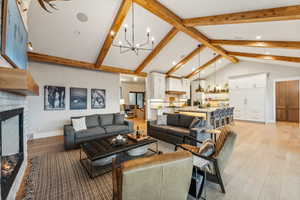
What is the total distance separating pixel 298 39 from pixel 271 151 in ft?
11.1

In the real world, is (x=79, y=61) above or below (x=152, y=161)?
above

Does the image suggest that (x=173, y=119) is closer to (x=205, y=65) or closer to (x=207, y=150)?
(x=207, y=150)

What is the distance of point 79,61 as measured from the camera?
5.09 m

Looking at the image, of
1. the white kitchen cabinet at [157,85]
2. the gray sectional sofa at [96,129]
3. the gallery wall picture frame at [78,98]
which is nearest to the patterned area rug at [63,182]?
the gray sectional sofa at [96,129]

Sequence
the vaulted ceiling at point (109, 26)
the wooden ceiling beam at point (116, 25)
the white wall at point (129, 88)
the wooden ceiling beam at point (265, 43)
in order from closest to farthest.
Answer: the vaulted ceiling at point (109, 26) → the wooden ceiling beam at point (116, 25) → the wooden ceiling beam at point (265, 43) → the white wall at point (129, 88)

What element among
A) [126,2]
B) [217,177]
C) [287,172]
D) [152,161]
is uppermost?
[126,2]

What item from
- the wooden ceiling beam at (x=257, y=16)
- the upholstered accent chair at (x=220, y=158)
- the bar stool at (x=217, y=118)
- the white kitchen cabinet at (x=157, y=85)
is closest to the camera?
the upholstered accent chair at (x=220, y=158)

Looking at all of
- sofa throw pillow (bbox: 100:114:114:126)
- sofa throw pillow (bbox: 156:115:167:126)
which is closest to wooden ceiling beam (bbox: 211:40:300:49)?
sofa throw pillow (bbox: 156:115:167:126)

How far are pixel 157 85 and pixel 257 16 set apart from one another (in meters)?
5.21

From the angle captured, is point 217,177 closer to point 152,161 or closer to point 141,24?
point 152,161

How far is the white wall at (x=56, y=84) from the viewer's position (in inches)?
180

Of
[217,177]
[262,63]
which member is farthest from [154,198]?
[262,63]

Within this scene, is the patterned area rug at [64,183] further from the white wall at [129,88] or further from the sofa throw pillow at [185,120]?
the white wall at [129,88]

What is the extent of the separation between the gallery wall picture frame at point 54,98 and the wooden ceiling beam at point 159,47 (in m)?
3.63
